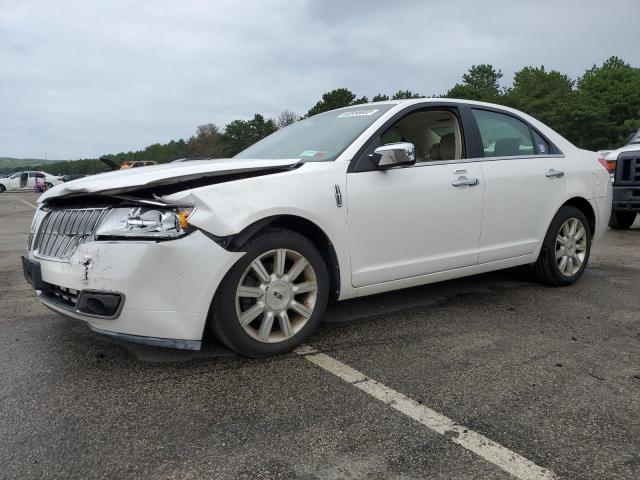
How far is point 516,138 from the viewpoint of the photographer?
4.43m

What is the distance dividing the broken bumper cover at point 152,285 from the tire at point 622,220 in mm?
8660

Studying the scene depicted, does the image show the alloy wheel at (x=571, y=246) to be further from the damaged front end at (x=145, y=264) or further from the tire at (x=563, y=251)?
the damaged front end at (x=145, y=264)

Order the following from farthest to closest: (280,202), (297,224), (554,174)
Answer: (554,174), (297,224), (280,202)

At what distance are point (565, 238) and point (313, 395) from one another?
3175 millimetres

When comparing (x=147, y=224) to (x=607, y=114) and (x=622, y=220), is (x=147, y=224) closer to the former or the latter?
(x=622, y=220)

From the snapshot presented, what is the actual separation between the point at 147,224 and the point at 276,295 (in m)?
0.81

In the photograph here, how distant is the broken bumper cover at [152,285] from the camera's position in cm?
261

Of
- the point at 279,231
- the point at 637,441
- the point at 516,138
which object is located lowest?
the point at 637,441

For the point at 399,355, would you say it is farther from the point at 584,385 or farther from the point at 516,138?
the point at 516,138

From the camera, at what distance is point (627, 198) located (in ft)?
27.0

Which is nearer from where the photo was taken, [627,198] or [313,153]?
[313,153]

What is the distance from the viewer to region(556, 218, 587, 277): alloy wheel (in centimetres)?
466

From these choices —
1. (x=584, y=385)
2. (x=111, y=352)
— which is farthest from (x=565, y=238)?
(x=111, y=352)

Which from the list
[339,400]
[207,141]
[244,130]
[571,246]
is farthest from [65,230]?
[207,141]
